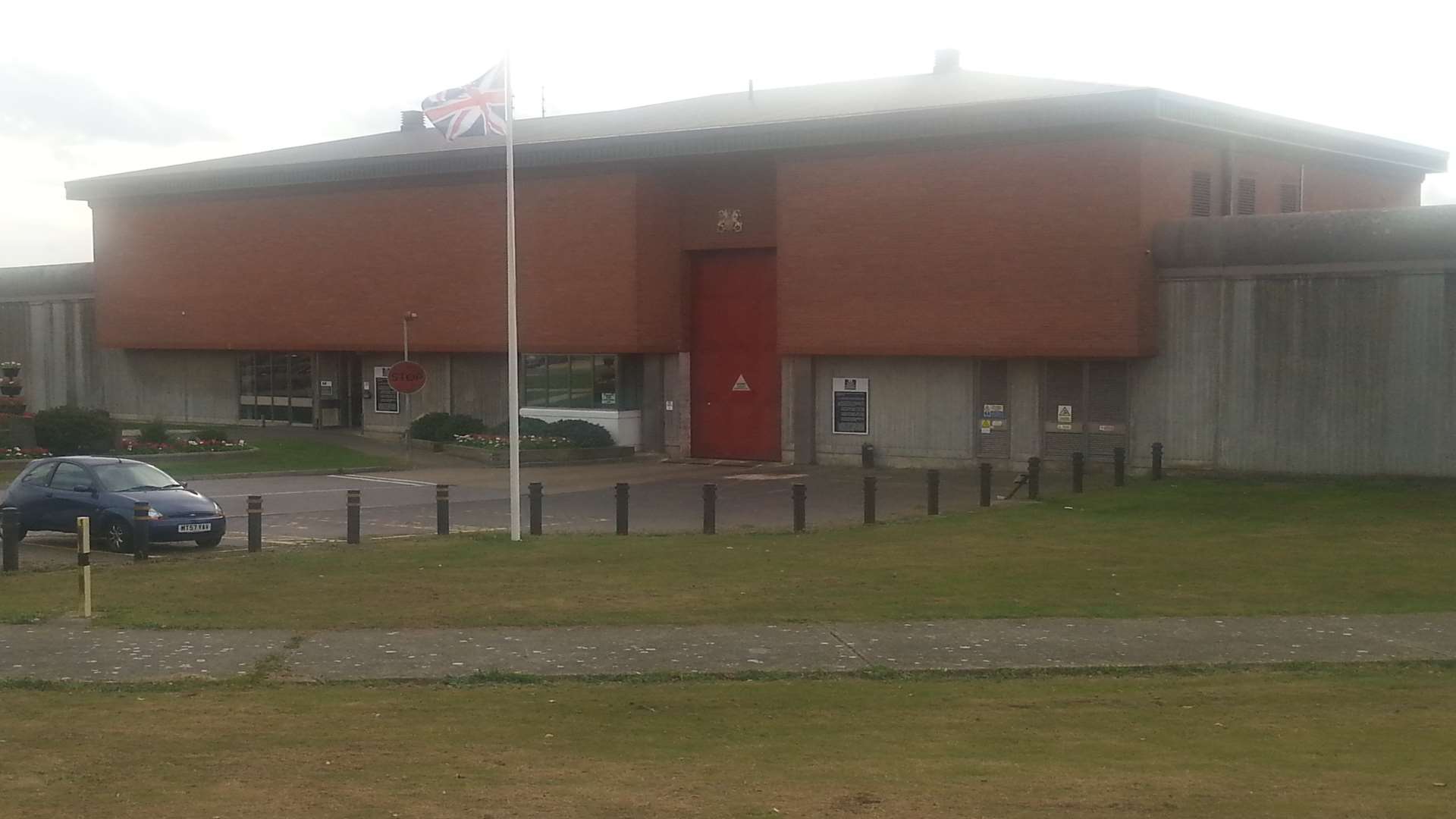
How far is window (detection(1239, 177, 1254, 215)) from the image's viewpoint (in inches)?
1352

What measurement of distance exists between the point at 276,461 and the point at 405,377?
13.9 feet

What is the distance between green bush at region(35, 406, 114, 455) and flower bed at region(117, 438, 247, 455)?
0.55 m

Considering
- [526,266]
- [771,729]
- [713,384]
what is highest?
[526,266]

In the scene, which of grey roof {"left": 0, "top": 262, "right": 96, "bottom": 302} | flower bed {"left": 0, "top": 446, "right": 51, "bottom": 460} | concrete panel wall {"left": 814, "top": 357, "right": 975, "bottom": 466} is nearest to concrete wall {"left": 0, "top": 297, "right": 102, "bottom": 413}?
grey roof {"left": 0, "top": 262, "right": 96, "bottom": 302}

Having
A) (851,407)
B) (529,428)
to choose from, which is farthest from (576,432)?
(851,407)

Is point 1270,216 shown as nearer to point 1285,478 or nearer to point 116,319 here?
point 1285,478

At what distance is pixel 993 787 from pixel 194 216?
143 feet

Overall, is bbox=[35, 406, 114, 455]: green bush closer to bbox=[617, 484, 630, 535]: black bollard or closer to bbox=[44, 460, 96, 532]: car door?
bbox=[44, 460, 96, 532]: car door

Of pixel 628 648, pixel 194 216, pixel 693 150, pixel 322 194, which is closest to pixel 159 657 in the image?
pixel 628 648

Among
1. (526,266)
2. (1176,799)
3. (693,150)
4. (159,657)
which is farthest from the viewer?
(526,266)

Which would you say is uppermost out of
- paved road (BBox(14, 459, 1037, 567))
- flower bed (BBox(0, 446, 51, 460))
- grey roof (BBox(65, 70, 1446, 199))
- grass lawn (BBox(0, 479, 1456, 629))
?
grey roof (BBox(65, 70, 1446, 199))

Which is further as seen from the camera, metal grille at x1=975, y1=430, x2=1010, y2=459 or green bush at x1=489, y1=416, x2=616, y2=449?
green bush at x1=489, y1=416, x2=616, y2=449

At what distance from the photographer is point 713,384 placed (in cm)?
3875

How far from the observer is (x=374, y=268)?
142 ft
